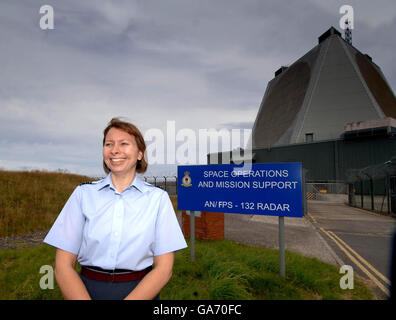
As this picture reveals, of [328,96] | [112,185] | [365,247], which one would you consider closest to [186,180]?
[112,185]

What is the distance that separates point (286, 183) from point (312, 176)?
1211 inches

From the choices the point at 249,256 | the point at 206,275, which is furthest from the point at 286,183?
the point at 206,275

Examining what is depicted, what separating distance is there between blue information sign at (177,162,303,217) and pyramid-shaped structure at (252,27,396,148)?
35.1m

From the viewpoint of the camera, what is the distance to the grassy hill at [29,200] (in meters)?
8.11

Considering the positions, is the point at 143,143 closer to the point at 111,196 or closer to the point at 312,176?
the point at 111,196

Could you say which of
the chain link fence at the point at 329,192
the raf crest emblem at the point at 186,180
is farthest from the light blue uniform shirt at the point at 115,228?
the chain link fence at the point at 329,192

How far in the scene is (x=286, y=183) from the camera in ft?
12.3

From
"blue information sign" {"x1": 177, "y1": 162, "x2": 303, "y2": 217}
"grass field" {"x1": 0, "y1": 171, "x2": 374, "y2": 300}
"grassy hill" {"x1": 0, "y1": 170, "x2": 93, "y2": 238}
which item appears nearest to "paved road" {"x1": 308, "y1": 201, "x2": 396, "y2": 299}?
"grass field" {"x1": 0, "y1": 171, "x2": 374, "y2": 300}

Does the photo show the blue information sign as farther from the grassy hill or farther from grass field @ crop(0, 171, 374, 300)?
the grassy hill

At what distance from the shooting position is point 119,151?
1738mm

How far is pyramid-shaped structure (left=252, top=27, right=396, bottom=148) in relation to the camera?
34.7 meters

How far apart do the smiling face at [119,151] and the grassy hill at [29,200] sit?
8.19m

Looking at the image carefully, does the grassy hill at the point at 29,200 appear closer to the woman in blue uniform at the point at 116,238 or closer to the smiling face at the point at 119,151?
the woman in blue uniform at the point at 116,238
